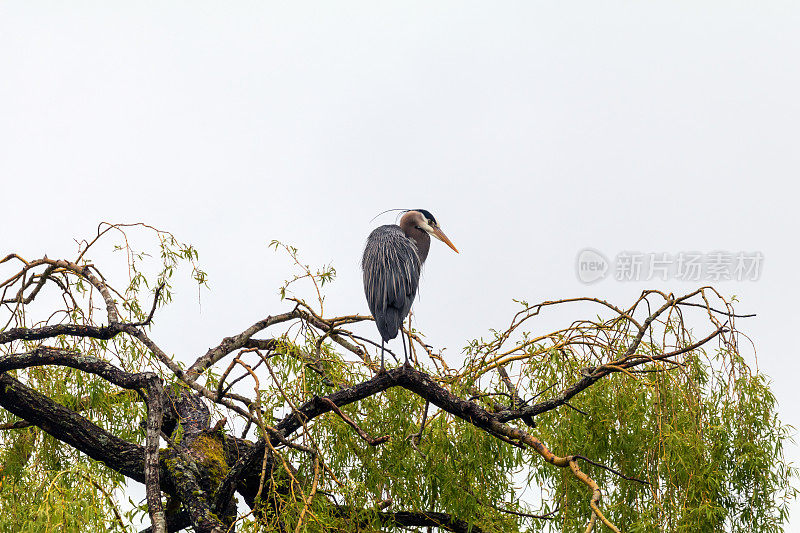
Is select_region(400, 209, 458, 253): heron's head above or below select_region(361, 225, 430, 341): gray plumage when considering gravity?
above

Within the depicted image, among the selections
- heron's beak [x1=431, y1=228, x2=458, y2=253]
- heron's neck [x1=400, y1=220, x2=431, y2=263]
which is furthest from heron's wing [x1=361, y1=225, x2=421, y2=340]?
heron's beak [x1=431, y1=228, x2=458, y2=253]

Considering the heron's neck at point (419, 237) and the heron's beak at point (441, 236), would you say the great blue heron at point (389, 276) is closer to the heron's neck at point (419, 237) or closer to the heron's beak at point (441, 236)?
the heron's neck at point (419, 237)

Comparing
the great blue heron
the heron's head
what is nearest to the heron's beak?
the heron's head

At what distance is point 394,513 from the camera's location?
163 inches

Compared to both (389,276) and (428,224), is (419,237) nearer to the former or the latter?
A: (428,224)

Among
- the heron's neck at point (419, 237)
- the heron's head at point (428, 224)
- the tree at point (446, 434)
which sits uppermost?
the heron's head at point (428, 224)

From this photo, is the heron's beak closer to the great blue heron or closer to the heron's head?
the heron's head

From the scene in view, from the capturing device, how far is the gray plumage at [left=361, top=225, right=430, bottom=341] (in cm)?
452

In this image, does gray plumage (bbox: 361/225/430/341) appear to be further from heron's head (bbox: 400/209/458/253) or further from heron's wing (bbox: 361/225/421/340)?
heron's head (bbox: 400/209/458/253)

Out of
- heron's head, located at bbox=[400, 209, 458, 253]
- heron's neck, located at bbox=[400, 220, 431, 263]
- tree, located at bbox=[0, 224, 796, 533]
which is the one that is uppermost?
heron's head, located at bbox=[400, 209, 458, 253]

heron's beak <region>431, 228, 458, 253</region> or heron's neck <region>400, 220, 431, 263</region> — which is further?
heron's beak <region>431, 228, 458, 253</region>

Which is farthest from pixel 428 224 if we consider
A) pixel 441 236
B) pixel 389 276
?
pixel 389 276

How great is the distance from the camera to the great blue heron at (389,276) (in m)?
4.52

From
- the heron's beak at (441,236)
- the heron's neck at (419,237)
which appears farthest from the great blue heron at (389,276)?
the heron's beak at (441,236)
